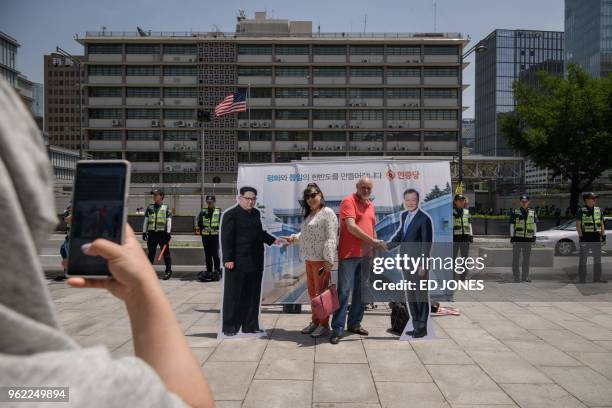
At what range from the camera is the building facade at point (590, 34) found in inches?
4338

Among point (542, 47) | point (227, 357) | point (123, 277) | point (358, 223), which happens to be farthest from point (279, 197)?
point (542, 47)

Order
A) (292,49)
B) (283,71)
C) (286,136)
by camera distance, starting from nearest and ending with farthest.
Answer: (292,49) → (283,71) → (286,136)

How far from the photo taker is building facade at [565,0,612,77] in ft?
362

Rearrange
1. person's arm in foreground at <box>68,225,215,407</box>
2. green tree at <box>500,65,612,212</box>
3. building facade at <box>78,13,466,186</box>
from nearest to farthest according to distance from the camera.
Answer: person's arm in foreground at <box>68,225,215,407</box>, green tree at <box>500,65,612,212</box>, building facade at <box>78,13,466,186</box>

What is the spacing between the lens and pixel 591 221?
37.0 feet

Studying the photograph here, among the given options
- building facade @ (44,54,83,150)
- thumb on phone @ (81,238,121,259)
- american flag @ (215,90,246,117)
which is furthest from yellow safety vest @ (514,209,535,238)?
building facade @ (44,54,83,150)

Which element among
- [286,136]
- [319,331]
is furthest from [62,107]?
[319,331]

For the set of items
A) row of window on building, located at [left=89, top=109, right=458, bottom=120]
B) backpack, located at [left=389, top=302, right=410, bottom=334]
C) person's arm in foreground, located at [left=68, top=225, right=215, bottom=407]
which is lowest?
backpack, located at [left=389, top=302, right=410, bottom=334]

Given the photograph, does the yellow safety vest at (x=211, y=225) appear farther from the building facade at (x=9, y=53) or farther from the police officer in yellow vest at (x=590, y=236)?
the building facade at (x=9, y=53)

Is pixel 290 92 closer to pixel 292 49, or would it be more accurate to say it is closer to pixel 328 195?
pixel 292 49

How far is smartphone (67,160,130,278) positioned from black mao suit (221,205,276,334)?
5.46 m

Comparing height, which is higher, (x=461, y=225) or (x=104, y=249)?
(x=104, y=249)

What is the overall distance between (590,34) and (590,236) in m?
126

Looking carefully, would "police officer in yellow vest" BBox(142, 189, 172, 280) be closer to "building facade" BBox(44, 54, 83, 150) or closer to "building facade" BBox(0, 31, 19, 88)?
"building facade" BBox(0, 31, 19, 88)
